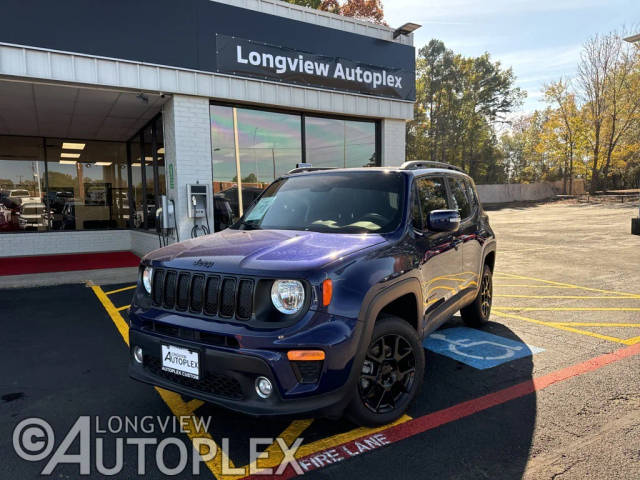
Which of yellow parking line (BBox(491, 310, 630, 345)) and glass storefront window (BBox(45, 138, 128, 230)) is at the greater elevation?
glass storefront window (BBox(45, 138, 128, 230))

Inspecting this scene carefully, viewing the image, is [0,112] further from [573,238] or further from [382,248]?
[573,238]

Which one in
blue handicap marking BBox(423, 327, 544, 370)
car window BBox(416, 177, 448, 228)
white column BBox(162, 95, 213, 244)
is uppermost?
white column BBox(162, 95, 213, 244)

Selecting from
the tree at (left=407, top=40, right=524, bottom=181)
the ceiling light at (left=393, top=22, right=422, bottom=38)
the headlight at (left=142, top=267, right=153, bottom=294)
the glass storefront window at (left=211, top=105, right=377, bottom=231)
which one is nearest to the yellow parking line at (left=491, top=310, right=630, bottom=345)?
the headlight at (left=142, top=267, right=153, bottom=294)

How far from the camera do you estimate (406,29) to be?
11609 mm

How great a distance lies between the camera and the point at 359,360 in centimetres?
261

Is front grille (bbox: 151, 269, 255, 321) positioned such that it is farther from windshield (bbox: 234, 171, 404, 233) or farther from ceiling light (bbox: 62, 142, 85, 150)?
ceiling light (bbox: 62, 142, 85, 150)

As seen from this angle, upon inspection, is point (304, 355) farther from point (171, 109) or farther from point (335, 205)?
point (171, 109)

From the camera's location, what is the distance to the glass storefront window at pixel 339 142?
1117 cm

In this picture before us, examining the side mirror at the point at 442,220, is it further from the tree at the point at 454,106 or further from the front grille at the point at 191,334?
the tree at the point at 454,106

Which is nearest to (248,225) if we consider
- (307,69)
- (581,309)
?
(581,309)

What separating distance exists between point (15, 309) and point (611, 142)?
4725 cm

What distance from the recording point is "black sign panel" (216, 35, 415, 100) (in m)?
9.41

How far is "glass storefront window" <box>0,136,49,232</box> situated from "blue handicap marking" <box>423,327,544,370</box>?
1246 centimetres

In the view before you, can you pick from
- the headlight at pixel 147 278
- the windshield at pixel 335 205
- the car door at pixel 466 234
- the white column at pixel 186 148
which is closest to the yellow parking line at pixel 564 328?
the car door at pixel 466 234
